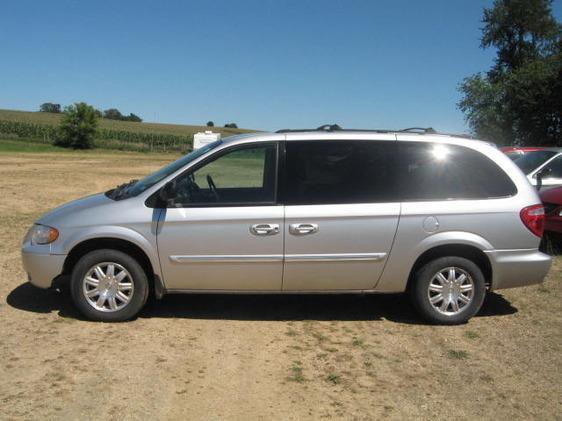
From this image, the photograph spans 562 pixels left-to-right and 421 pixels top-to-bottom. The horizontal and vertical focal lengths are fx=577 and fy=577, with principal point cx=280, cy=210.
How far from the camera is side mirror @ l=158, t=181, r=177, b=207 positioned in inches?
205

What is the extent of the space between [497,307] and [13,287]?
5416 mm

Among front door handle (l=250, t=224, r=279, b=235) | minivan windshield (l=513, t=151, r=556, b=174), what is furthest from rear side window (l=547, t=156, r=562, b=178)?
front door handle (l=250, t=224, r=279, b=235)

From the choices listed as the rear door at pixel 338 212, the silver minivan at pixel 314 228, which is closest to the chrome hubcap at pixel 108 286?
the silver minivan at pixel 314 228

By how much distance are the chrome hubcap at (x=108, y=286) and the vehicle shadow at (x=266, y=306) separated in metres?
0.35

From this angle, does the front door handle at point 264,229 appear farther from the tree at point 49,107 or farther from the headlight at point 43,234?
the tree at point 49,107

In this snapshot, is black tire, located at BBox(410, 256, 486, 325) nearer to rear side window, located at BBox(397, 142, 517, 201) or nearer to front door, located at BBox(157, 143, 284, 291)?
rear side window, located at BBox(397, 142, 517, 201)

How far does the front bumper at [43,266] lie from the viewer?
17.5 feet

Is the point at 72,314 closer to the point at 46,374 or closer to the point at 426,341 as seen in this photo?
the point at 46,374

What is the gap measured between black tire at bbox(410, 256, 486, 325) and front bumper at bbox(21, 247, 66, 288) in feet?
11.0

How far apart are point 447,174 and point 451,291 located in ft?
3.69

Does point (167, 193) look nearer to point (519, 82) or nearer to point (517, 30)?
point (519, 82)

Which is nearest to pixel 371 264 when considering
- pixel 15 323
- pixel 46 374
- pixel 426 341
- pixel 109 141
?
pixel 426 341

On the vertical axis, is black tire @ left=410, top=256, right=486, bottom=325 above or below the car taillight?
below

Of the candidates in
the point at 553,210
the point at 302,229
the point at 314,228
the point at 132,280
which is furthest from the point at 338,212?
the point at 553,210
